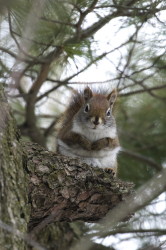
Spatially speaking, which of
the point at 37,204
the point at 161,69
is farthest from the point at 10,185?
the point at 161,69

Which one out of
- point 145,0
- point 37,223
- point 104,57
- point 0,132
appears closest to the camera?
point 0,132

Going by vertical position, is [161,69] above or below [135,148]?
above

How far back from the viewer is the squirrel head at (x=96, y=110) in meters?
2.72

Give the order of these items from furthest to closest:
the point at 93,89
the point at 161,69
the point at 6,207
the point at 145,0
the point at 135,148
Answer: the point at 135,148 < the point at 93,89 < the point at 161,69 < the point at 145,0 < the point at 6,207

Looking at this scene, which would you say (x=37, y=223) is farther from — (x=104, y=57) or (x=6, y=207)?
(x=104, y=57)

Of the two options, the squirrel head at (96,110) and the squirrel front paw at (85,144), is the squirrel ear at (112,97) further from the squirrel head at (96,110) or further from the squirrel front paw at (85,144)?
the squirrel front paw at (85,144)

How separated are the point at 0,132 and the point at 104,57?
111 centimetres

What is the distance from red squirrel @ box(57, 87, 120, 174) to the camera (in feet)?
8.90

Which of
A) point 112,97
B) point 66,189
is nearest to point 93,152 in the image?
point 112,97

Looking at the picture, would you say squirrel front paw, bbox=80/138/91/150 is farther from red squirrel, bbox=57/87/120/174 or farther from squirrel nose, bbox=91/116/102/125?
squirrel nose, bbox=91/116/102/125

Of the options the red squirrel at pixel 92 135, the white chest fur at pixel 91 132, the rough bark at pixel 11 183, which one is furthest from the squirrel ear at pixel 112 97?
the rough bark at pixel 11 183

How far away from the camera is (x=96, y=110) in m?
2.79

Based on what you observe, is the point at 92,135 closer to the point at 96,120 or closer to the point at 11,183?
the point at 96,120

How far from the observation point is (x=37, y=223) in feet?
7.16
